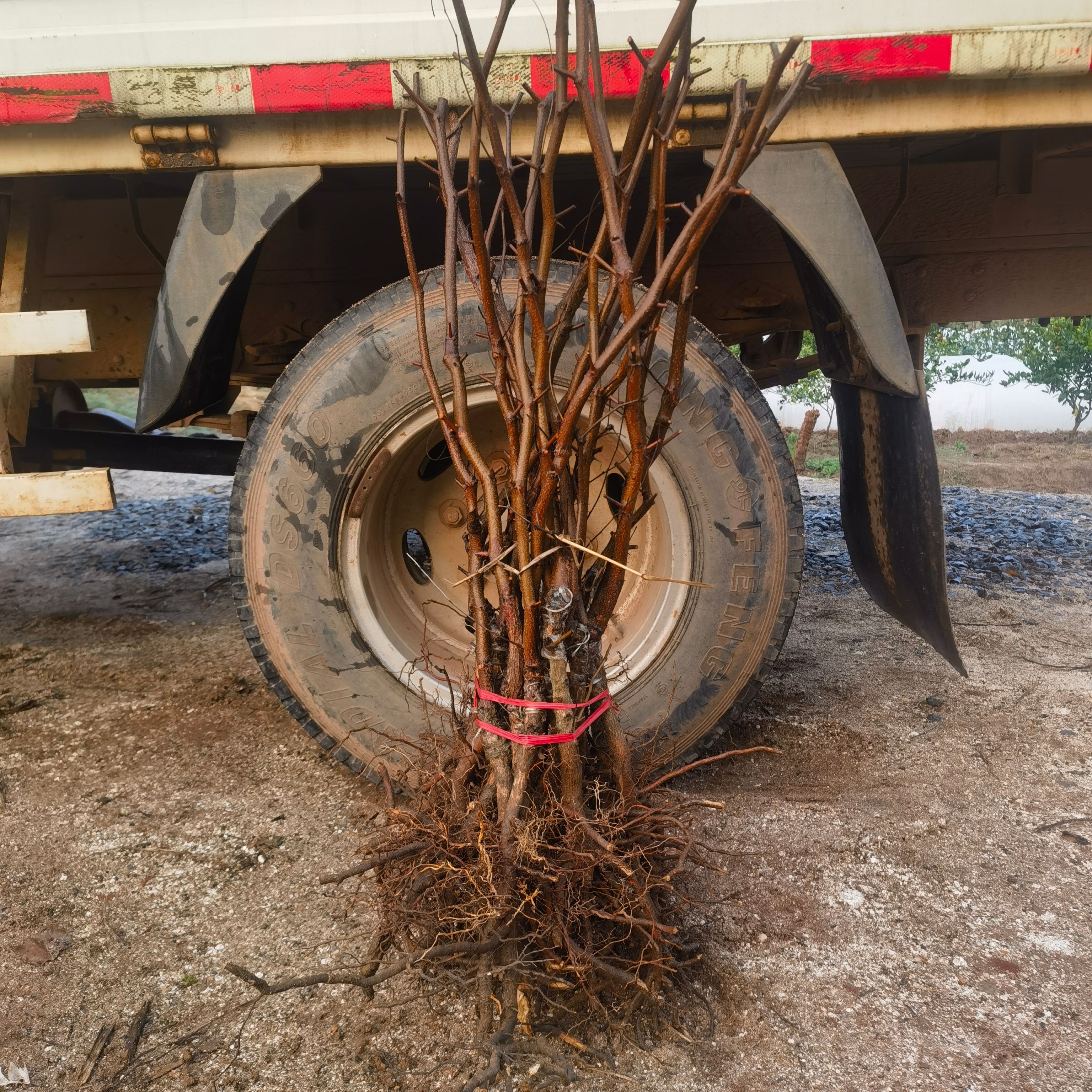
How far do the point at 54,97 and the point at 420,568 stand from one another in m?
1.30

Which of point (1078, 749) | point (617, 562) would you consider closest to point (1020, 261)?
point (1078, 749)

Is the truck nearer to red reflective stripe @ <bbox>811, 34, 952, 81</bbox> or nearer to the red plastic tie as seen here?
red reflective stripe @ <bbox>811, 34, 952, 81</bbox>

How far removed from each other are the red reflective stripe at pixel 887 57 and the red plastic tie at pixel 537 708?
55.1 inches

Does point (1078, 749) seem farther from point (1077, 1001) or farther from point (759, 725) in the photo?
point (1077, 1001)

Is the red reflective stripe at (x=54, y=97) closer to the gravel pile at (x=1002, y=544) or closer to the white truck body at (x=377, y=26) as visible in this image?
the white truck body at (x=377, y=26)

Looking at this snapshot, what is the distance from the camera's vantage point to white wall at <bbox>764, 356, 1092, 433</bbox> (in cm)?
1198

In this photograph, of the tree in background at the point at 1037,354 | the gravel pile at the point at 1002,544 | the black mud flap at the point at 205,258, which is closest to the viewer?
the black mud flap at the point at 205,258

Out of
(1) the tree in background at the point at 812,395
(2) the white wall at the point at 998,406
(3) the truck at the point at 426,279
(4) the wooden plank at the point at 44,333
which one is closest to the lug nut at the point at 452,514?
(3) the truck at the point at 426,279

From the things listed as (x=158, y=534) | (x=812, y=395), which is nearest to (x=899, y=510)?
(x=158, y=534)

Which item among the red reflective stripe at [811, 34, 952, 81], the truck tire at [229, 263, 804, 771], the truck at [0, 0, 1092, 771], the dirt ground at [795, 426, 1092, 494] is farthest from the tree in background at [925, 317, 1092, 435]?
the truck tire at [229, 263, 804, 771]

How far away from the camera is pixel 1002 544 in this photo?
15.6 ft

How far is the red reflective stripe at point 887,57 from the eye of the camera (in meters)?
1.77

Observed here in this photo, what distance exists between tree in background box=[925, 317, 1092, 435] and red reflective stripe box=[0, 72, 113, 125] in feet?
32.7

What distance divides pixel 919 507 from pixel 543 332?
61.6 inches
